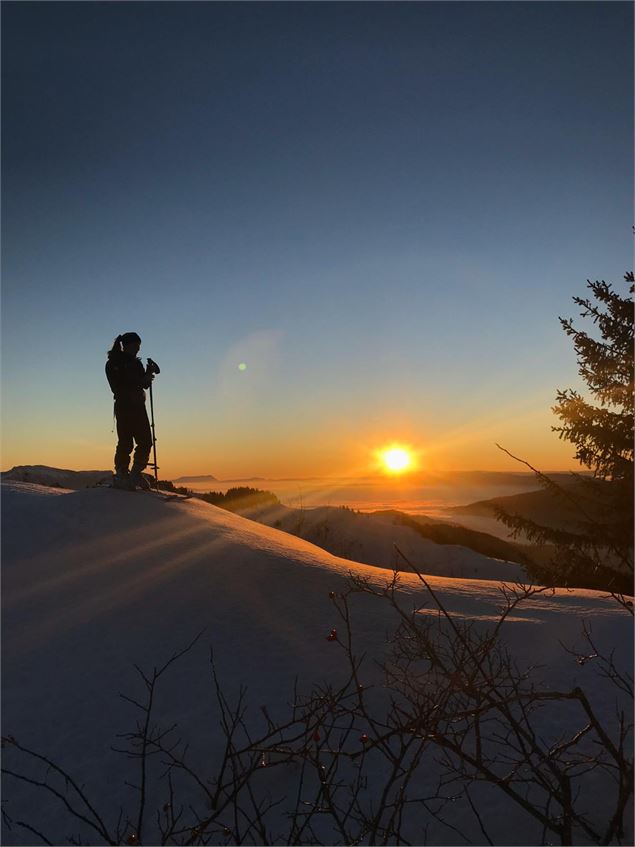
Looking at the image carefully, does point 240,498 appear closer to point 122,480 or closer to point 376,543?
point 376,543

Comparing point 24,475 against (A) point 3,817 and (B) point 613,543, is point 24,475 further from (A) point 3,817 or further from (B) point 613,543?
(B) point 613,543

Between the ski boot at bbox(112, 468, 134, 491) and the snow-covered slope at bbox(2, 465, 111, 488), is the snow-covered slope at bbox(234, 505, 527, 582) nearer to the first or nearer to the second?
the snow-covered slope at bbox(2, 465, 111, 488)

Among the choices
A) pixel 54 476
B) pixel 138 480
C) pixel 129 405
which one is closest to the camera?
pixel 129 405

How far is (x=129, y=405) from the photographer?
8.75 meters

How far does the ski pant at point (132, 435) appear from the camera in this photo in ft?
28.6

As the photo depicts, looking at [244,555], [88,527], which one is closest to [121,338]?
[88,527]

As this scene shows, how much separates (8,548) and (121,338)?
140 inches

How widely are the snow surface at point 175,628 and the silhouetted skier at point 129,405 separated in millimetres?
1470

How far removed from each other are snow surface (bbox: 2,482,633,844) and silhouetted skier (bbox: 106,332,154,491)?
1470mm

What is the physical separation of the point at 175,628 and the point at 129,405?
15.4 feet

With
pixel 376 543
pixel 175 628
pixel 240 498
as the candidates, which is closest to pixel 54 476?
pixel 240 498

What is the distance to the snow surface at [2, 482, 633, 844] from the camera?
3674 millimetres

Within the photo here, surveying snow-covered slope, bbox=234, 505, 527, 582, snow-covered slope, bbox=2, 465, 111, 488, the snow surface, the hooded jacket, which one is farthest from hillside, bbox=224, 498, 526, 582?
the snow surface

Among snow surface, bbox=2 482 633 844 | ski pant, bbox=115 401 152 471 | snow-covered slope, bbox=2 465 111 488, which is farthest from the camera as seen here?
snow-covered slope, bbox=2 465 111 488
